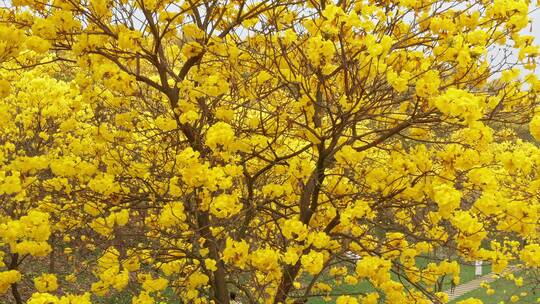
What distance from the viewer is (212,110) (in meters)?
4.90

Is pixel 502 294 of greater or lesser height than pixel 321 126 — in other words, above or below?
above

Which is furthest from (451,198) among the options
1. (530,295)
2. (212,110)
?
(530,295)

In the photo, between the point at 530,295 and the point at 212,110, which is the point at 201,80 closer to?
the point at 212,110

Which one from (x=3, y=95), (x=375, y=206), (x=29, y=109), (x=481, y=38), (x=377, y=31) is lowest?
(x=375, y=206)

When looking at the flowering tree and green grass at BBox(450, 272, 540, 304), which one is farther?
green grass at BBox(450, 272, 540, 304)

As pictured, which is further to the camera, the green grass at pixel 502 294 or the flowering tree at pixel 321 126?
the green grass at pixel 502 294

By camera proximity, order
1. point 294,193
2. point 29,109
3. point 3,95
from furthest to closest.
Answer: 1. point 29,109
2. point 294,193
3. point 3,95

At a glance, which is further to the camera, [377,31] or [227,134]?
[377,31]

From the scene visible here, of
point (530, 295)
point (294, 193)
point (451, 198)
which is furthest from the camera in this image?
point (530, 295)

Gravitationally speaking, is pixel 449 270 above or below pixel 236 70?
below

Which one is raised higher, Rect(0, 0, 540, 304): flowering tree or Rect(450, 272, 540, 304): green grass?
Rect(450, 272, 540, 304): green grass

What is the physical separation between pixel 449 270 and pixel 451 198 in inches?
51.7

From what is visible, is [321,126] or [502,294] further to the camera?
[502,294]

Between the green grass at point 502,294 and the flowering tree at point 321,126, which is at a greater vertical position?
the green grass at point 502,294
